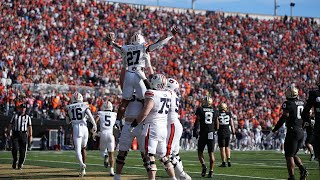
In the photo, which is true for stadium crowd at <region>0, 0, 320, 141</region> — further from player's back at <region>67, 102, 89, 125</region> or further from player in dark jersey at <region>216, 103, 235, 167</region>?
player's back at <region>67, 102, 89, 125</region>

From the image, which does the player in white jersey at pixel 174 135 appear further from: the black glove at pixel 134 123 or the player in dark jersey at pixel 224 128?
the player in dark jersey at pixel 224 128

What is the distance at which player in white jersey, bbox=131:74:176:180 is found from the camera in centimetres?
1063

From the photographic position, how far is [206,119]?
16.0m

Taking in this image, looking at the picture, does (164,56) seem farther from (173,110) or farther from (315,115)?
(315,115)

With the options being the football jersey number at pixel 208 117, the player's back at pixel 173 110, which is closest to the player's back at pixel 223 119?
the football jersey number at pixel 208 117

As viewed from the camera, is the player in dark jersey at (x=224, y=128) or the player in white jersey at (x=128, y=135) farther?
the player in dark jersey at (x=224, y=128)

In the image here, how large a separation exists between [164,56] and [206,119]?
23189mm

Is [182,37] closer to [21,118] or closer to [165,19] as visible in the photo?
[165,19]

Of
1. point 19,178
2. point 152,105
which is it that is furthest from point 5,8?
point 152,105

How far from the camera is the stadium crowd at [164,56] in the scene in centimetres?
3194

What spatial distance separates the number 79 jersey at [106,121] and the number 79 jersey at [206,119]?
2.18 metres

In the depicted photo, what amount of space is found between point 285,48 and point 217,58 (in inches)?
264

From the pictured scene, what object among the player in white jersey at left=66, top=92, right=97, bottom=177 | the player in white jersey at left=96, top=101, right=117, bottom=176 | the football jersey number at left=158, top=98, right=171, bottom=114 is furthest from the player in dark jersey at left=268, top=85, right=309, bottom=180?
the player in white jersey at left=96, top=101, right=117, bottom=176

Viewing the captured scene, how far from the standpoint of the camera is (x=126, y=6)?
4300 cm
